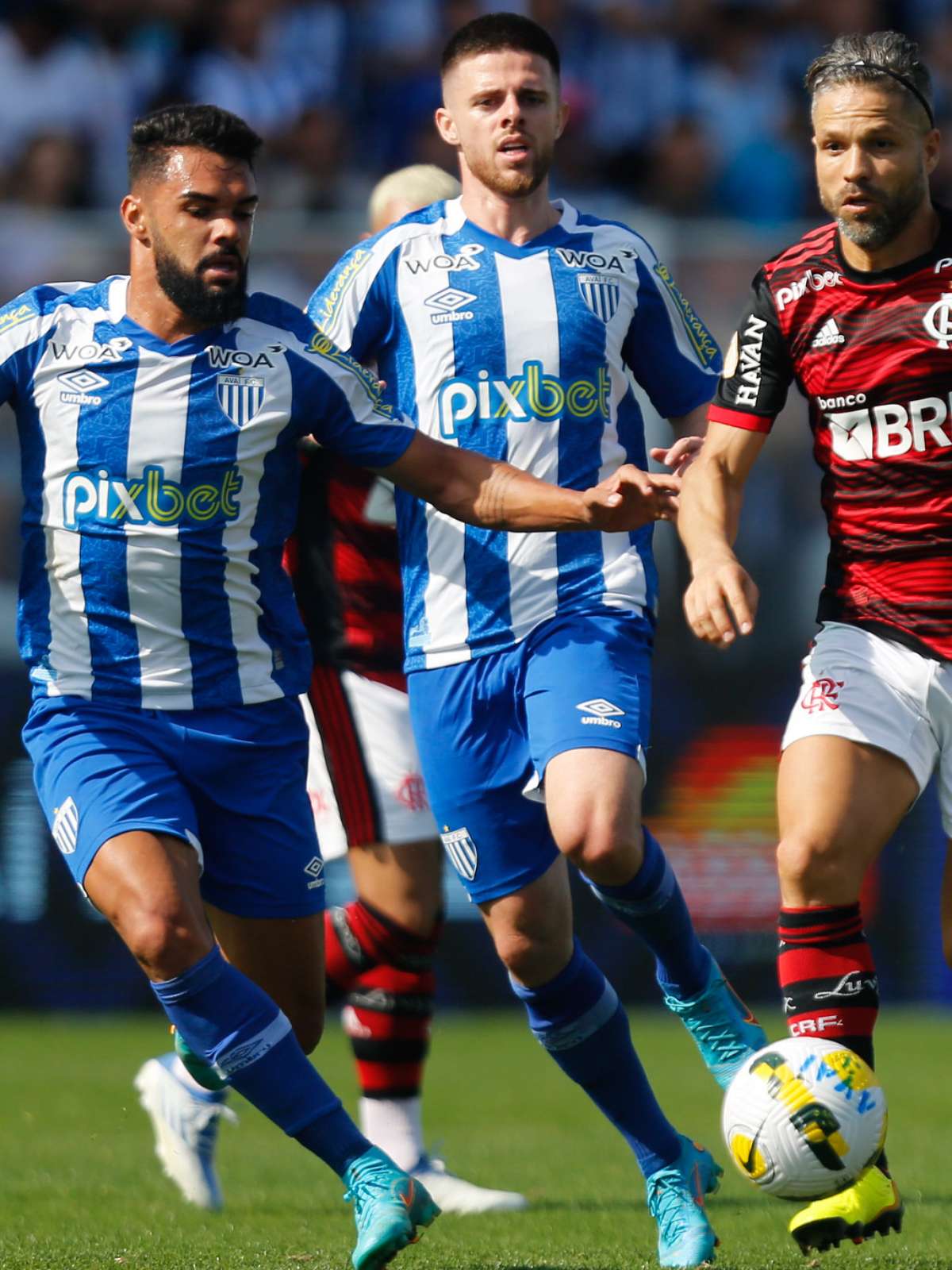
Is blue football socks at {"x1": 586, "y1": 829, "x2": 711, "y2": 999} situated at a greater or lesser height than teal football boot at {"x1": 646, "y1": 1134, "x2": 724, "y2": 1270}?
greater

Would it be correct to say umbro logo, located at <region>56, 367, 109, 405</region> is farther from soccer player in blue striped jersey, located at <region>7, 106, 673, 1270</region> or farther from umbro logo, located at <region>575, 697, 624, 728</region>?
umbro logo, located at <region>575, 697, 624, 728</region>

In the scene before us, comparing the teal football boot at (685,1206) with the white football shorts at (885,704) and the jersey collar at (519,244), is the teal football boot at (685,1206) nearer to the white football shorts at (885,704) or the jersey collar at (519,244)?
the white football shorts at (885,704)

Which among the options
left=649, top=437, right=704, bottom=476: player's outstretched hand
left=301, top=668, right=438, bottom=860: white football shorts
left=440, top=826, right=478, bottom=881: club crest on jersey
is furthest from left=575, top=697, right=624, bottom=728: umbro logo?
left=301, top=668, right=438, bottom=860: white football shorts

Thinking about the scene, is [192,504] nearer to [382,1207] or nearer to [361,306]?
[361,306]

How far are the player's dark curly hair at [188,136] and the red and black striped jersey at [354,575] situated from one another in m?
1.66

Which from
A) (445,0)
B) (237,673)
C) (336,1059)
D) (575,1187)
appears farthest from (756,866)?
(445,0)

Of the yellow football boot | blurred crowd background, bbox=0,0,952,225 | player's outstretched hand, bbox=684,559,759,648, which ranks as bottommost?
the yellow football boot

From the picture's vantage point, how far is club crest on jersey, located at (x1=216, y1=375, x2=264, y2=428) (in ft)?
15.8

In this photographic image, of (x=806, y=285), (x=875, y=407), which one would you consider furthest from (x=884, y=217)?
(x=875, y=407)

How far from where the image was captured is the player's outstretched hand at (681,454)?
15.9 ft

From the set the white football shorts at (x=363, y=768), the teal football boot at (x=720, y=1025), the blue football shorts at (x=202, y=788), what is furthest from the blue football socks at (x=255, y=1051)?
the white football shorts at (x=363, y=768)

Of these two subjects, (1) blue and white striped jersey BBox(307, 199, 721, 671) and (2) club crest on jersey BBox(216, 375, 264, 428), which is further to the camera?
(1) blue and white striped jersey BBox(307, 199, 721, 671)

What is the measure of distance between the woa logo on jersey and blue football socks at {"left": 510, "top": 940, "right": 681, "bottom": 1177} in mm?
1479

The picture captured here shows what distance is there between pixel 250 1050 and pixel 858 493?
6.48ft
